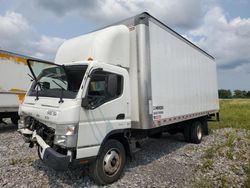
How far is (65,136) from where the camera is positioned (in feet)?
11.7

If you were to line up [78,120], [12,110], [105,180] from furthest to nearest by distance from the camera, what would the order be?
[12,110]
[105,180]
[78,120]

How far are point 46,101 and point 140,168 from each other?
9.70ft

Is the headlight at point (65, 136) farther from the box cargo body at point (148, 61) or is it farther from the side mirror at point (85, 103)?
the box cargo body at point (148, 61)

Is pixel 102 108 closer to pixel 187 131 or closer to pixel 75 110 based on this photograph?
pixel 75 110

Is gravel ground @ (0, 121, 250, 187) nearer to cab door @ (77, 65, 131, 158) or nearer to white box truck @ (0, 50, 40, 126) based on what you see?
cab door @ (77, 65, 131, 158)

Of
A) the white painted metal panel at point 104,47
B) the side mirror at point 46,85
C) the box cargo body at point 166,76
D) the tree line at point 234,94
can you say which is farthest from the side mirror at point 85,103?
the tree line at point 234,94

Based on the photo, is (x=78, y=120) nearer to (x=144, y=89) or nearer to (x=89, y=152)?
(x=89, y=152)

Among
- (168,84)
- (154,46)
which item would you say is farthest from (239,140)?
(154,46)

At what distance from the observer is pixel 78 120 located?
3.69 metres

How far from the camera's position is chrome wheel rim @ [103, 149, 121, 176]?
14.3ft

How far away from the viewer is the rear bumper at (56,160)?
350cm

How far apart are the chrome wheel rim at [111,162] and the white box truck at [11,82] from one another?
720 cm

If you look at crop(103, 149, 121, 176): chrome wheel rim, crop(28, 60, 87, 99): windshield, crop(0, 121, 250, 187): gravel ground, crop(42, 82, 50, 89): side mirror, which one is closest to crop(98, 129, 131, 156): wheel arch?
crop(103, 149, 121, 176): chrome wheel rim

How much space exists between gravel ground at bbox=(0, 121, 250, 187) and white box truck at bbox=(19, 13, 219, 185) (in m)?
0.63
